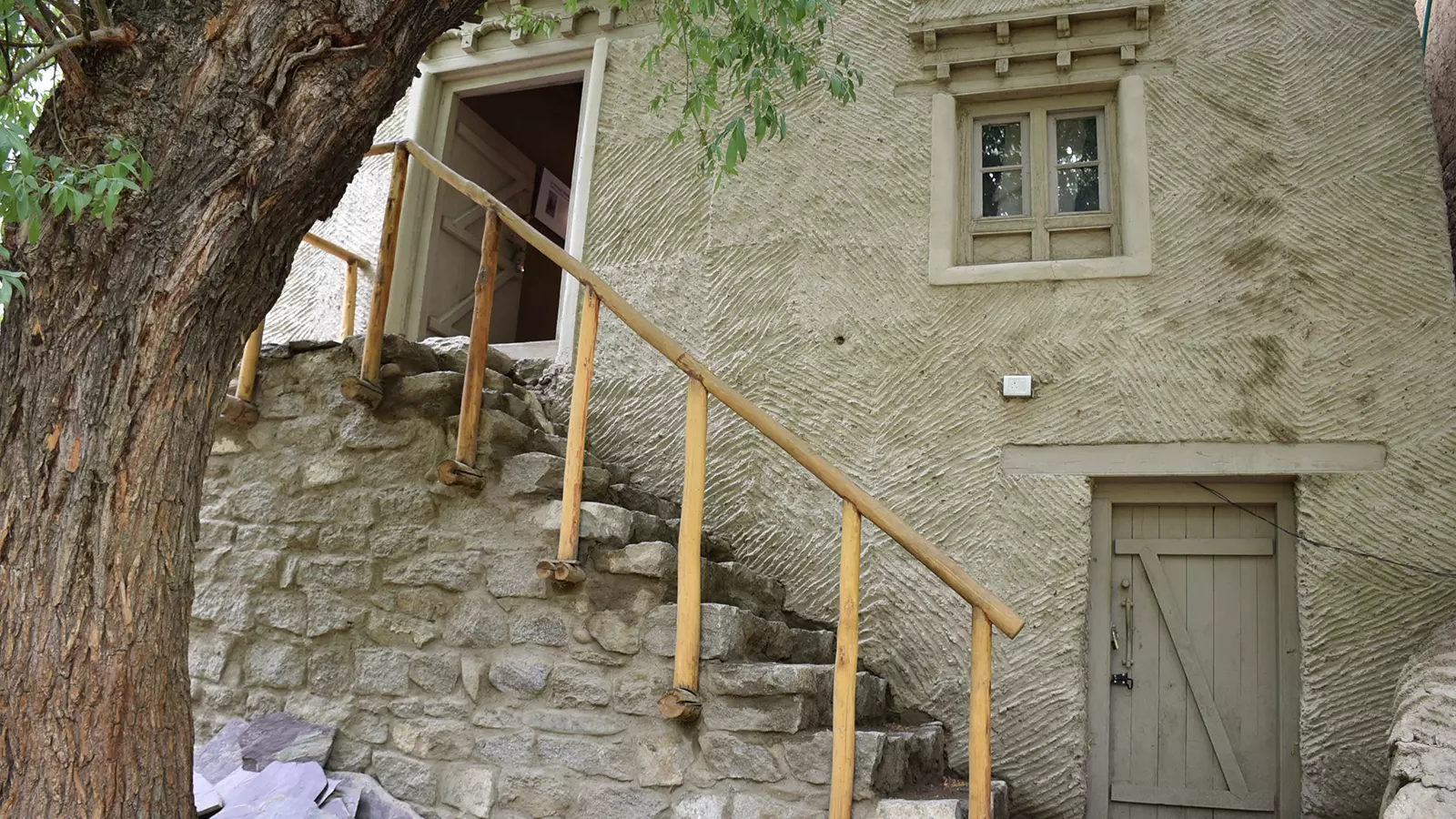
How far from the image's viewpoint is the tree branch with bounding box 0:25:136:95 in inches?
102

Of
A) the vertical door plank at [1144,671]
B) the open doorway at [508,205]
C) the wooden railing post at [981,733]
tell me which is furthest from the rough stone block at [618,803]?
the open doorway at [508,205]

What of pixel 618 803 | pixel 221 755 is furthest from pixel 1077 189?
pixel 221 755

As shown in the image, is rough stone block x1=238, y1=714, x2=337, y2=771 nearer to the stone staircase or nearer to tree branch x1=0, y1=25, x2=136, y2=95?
the stone staircase

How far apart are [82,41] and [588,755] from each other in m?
2.45

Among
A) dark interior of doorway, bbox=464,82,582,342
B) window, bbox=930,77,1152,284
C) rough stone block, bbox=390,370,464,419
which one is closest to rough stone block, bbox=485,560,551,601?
rough stone block, bbox=390,370,464,419

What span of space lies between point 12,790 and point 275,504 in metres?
2.02

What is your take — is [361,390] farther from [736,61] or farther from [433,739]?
[736,61]

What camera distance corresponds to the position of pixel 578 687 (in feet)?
11.9

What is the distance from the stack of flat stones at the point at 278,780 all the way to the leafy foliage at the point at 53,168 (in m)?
1.86

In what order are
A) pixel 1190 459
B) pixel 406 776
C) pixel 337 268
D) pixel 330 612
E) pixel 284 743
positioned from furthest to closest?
pixel 337 268 < pixel 1190 459 < pixel 330 612 < pixel 284 743 < pixel 406 776

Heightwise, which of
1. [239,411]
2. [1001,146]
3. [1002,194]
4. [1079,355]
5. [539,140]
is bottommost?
[239,411]

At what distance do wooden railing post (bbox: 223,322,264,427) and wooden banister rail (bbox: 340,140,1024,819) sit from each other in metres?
0.57

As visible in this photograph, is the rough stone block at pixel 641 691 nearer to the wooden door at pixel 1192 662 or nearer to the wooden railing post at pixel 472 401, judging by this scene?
the wooden railing post at pixel 472 401

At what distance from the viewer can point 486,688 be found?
3.79 metres
